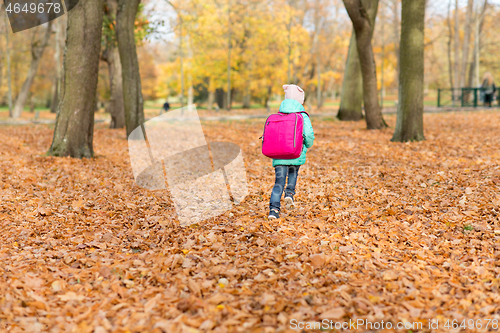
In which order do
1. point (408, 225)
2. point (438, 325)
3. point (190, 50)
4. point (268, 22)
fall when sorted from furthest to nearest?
point (190, 50), point (268, 22), point (408, 225), point (438, 325)

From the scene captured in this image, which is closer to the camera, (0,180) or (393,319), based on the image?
(393,319)

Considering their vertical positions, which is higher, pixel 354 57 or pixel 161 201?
pixel 354 57

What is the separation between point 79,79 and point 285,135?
5820 mm

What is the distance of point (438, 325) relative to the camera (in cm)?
288

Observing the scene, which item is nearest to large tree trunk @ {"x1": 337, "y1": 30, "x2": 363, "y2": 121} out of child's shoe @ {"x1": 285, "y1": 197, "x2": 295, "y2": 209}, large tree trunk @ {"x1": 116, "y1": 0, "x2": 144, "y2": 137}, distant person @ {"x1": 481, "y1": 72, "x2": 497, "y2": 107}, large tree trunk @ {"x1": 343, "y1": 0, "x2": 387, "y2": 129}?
large tree trunk @ {"x1": 343, "y1": 0, "x2": 387, "y2": 129}

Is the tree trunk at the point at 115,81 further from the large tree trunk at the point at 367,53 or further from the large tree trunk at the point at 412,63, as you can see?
the large tree trunk at the point at 412,63

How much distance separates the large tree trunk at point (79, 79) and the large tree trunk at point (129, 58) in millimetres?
2881

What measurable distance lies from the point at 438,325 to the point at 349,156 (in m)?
6.56

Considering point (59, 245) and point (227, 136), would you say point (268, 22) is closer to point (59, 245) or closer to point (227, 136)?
point (227, 136)

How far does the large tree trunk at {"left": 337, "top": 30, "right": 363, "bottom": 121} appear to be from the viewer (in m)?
16.4

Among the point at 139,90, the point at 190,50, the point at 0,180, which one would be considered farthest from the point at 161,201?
the point at 190,50

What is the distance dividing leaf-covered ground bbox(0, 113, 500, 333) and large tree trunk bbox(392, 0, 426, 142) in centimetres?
290

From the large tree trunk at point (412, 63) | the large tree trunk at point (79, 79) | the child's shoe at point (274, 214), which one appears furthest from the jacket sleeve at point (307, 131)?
the large tree trunk at point (412, 63)

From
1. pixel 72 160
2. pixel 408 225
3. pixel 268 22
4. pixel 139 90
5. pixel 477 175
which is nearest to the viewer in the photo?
pixel 408 225
